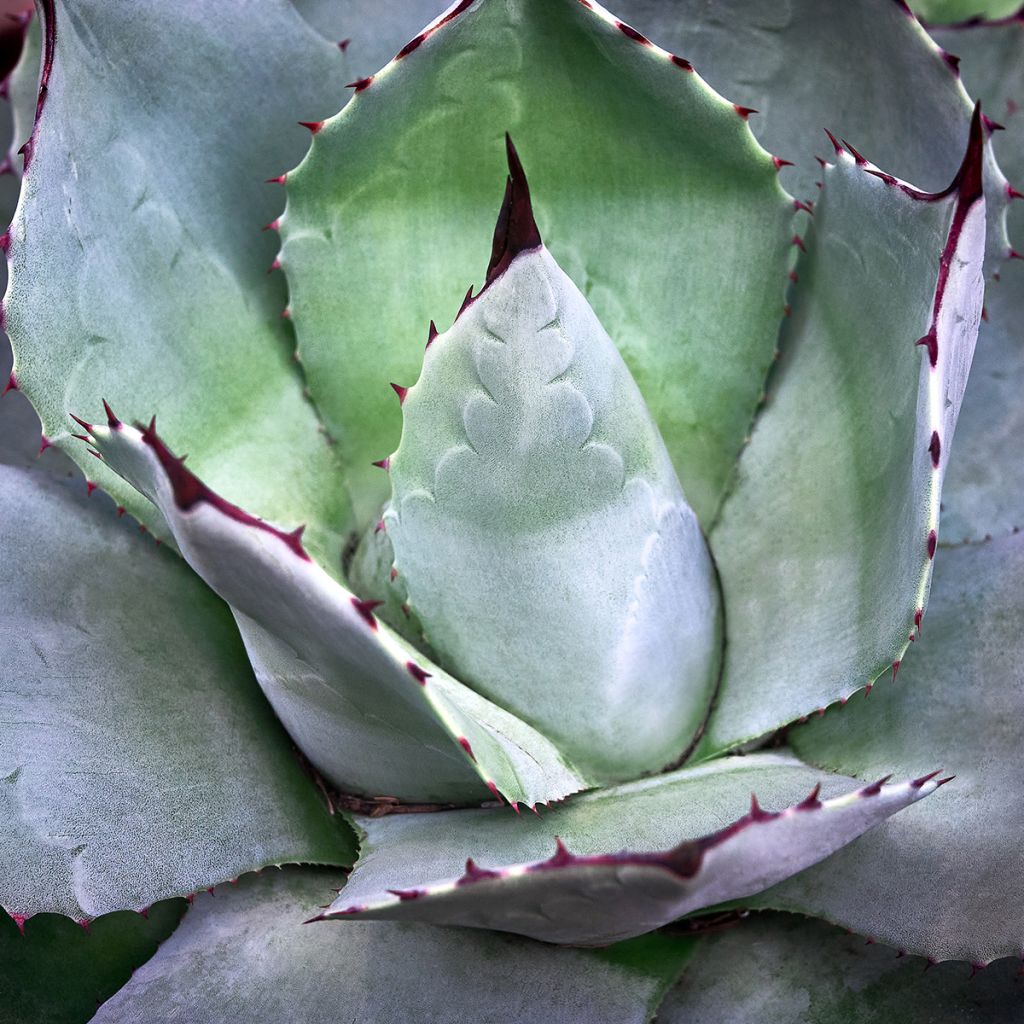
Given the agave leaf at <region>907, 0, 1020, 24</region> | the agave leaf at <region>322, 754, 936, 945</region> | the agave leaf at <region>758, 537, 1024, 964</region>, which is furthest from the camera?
the agave leaf at <region>907, 0, 1020, 24</region>

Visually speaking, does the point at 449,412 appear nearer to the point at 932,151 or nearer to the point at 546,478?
the point at 546,478

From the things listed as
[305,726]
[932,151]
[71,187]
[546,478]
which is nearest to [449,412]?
[546,478]

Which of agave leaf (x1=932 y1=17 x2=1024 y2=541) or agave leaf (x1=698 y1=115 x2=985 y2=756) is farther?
agave leaf (x1=932 y1=17 x2=1024 y2=541)

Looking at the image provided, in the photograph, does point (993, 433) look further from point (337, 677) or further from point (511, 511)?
point (337, 677)

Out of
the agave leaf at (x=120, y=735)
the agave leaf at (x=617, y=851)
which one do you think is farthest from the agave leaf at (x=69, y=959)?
the agave leaf at (x=617, y=851)

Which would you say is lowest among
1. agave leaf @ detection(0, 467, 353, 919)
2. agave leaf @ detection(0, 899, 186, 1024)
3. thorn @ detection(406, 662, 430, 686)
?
agave leaf @ detection(0, 899, 186, 1024)

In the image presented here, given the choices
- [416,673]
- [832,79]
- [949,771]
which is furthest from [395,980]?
[832,79]

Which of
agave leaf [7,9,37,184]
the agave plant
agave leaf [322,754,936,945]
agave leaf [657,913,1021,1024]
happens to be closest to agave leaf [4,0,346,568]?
the agave plant

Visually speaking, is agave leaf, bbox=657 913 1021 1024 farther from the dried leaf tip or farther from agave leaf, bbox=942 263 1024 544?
the dried leaf tip
